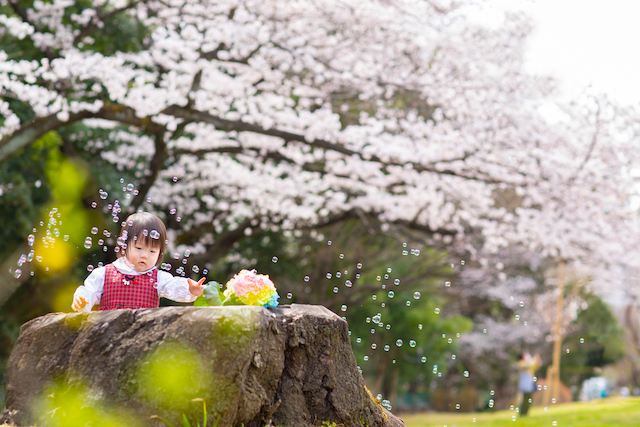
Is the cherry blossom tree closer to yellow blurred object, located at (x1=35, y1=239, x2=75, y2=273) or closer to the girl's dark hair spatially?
yellow blurred object, located at (x1=35, y1=239, x2=75, y2=273)

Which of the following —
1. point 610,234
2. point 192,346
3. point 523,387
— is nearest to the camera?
point 192,346

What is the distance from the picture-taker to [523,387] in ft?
48.6

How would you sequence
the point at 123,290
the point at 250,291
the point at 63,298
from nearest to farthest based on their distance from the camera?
the point at 250,291
the point at 123,290
the point at 63,298

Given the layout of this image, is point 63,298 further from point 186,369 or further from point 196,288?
point 186,369

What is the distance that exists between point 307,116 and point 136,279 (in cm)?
592

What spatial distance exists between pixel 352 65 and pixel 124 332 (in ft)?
26.5

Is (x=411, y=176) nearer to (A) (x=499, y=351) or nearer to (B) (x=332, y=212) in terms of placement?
(B) (x=332, y=212)

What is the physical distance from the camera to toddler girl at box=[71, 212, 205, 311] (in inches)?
147

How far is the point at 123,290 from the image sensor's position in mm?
3795

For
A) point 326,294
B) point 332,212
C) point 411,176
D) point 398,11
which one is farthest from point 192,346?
point 326,294

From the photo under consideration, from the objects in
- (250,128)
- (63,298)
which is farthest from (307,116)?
(63,298)

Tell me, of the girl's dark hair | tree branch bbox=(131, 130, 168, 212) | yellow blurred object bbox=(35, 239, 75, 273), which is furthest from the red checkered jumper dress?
yellow blurred object bbox=(35, 239, 75, 273)

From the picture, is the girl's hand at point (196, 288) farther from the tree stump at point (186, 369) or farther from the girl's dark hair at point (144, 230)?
the tree stump at point (186, 369)

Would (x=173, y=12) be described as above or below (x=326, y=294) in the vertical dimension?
above
